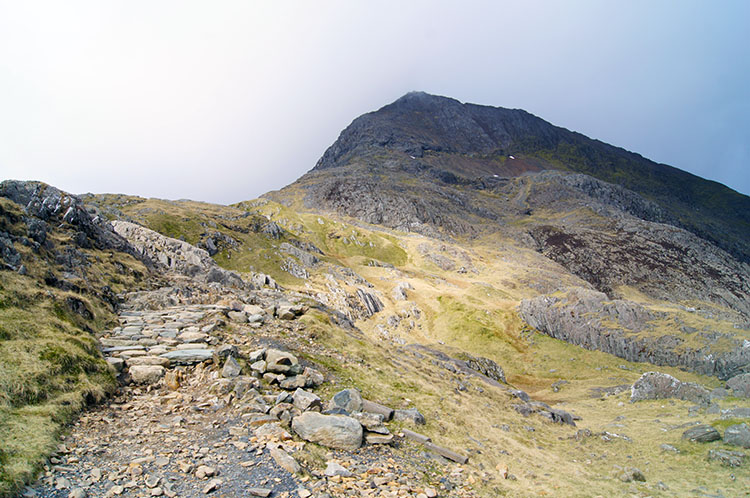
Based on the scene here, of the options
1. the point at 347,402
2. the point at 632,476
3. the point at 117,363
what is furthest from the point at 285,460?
the point at 632,476

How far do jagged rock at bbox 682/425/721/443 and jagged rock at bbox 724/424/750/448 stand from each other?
25.1 inches

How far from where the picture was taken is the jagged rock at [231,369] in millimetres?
13195

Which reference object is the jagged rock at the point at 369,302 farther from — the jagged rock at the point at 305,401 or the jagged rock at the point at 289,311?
the jagged rock at the point at 305,401

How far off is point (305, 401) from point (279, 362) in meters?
2.85

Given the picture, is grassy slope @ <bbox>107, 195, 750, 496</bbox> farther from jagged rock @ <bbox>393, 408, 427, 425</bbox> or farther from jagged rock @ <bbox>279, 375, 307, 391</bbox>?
jagged rock @ <bbox>279, 375, 307, 391</bbox>

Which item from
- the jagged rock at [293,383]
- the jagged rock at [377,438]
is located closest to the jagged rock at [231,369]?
the jagged rock at [293,383]

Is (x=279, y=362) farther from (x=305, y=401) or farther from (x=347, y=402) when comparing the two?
(x=347, y=402)

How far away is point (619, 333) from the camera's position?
46938mm

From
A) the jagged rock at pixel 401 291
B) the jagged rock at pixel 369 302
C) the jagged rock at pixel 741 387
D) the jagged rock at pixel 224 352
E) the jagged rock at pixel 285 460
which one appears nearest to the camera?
the jagged rock at pixel 285 460

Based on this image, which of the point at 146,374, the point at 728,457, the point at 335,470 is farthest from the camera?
the point at 728,457

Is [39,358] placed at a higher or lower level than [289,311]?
higher

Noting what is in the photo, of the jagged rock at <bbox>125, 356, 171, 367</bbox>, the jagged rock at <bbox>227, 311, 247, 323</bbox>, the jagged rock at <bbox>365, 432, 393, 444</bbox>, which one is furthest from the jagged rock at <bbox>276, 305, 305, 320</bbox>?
the jagged rock at <bbox>365, 432, 393, 444</bbox>

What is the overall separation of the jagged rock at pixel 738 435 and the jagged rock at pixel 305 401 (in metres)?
19.9

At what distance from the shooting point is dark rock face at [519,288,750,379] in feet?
121
